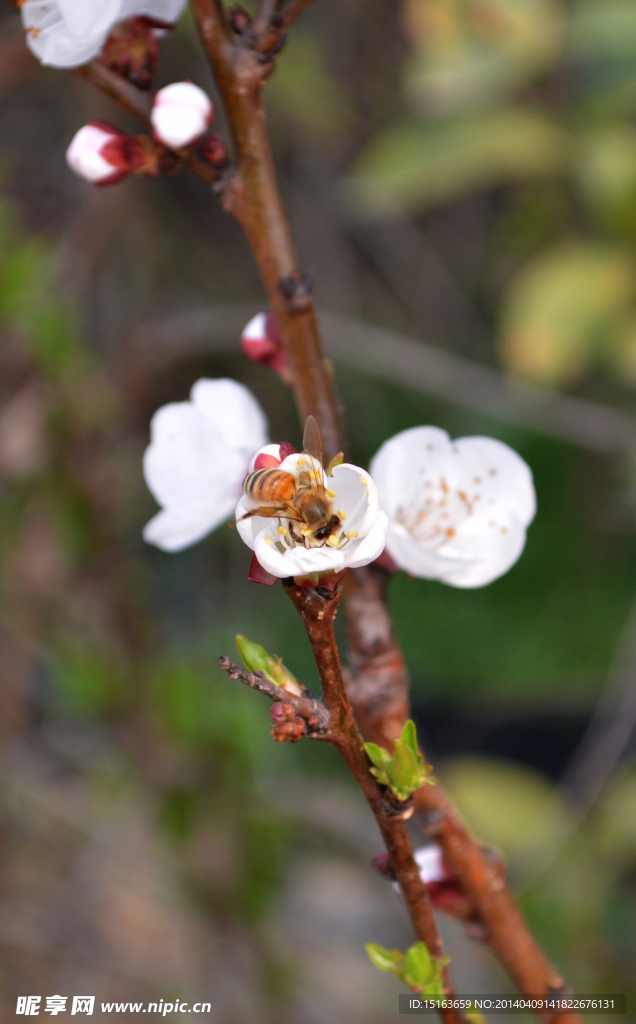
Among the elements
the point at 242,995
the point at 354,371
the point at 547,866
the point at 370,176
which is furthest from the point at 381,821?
the point at 354,371

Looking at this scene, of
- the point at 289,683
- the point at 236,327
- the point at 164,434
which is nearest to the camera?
the point at 289,683

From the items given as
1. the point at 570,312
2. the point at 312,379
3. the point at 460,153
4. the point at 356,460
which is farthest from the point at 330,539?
the point at 356,460

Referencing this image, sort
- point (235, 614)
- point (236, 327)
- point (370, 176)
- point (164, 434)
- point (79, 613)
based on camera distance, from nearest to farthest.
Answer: point (164, 434)
point (79, 613)
point (236, 327)
point (370, 176)
point (235, 614)

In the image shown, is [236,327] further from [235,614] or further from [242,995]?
[242,995]

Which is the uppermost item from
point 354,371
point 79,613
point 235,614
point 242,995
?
point 79,613

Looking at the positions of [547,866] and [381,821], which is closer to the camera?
[381,821]

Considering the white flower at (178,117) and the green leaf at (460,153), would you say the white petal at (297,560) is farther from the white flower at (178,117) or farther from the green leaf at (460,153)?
the green leaf at (460,153)

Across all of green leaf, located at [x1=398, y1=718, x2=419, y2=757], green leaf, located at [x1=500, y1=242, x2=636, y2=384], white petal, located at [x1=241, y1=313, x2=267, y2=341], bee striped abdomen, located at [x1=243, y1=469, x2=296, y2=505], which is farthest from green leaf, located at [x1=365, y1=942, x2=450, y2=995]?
green leaf, located at [x1=500, y1=242, x2=636, y2=384]
